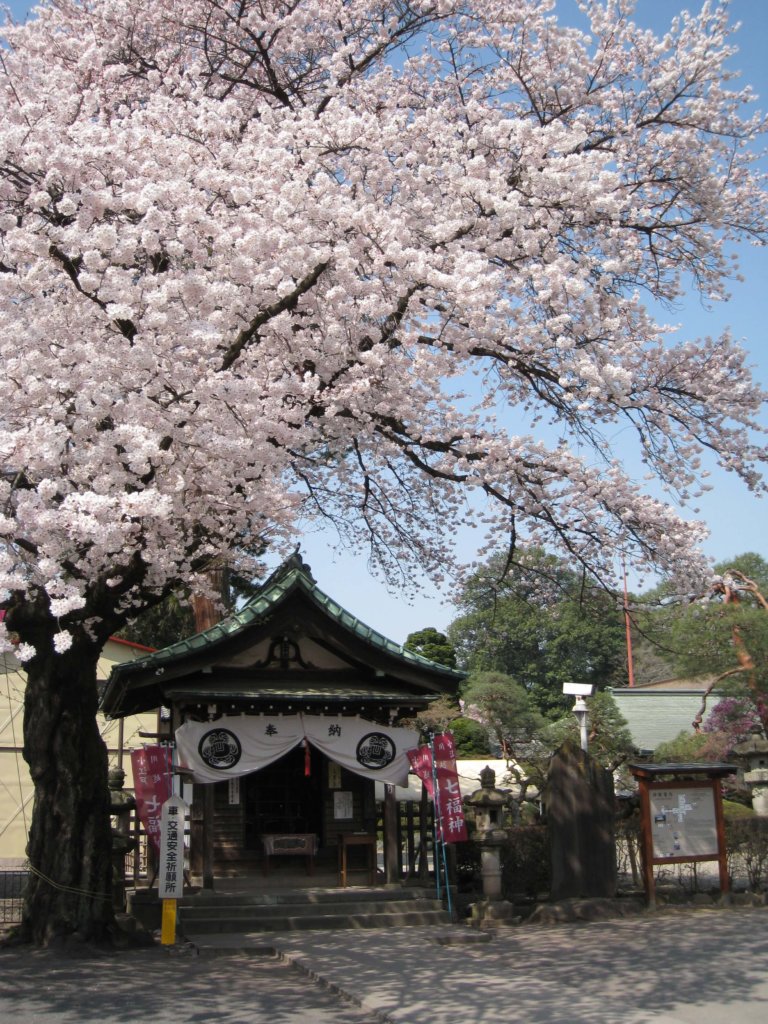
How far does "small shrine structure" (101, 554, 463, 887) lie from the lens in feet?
41.3

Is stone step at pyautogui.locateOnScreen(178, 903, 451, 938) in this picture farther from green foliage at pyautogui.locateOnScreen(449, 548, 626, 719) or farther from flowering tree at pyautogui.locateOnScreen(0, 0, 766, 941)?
green foliage at pyautogui.locateOnScreen(449, 548, 626, 719)

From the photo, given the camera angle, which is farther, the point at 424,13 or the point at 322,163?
the point at 424,13

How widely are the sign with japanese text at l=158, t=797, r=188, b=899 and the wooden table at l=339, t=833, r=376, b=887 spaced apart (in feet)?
10.6

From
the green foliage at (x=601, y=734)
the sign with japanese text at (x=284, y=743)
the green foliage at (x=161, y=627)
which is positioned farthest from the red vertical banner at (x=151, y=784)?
the green foliage at (x=161, y=627)

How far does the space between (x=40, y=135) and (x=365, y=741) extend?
8289 millimetres

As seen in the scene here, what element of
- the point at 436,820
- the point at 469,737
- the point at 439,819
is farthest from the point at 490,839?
→ the point at 469,737

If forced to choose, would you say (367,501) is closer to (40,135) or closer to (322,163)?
(322,163)

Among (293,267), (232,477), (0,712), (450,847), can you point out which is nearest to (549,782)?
(450,847)

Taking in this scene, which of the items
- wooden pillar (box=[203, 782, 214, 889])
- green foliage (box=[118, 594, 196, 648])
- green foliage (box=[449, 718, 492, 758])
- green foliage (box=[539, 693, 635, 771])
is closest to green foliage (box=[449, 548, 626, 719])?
green foliage (box=[449, 718, 492, 758])

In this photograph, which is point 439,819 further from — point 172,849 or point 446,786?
point 172,849

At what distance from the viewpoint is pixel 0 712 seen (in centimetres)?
2144

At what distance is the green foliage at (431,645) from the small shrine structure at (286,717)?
22.0 m

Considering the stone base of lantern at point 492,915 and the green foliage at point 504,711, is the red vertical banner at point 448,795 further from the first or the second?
the green foliage at point 504,711

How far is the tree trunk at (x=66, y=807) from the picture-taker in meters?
9.99
